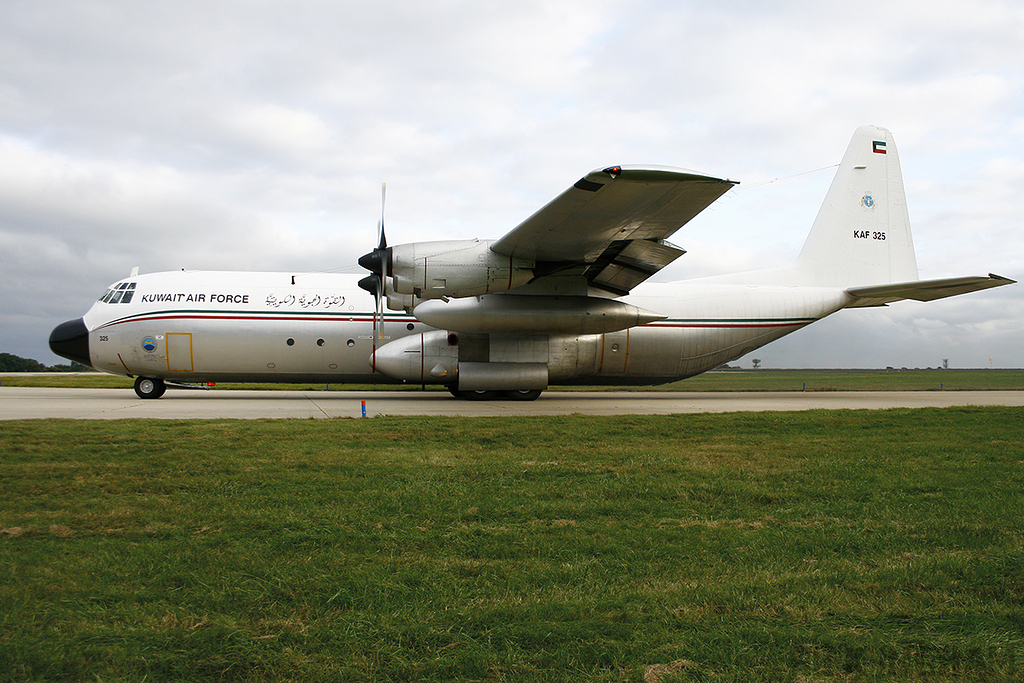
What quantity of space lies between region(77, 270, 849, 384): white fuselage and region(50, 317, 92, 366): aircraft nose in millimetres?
186

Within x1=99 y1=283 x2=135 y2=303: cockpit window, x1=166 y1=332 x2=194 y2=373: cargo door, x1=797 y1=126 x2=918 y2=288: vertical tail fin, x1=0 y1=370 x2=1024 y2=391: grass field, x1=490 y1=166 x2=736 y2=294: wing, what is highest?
x1=797 y1=126 x2=918 y2=288: vertical tail fin

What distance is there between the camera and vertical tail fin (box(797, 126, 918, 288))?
19297mm

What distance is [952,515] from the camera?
4.50 meters

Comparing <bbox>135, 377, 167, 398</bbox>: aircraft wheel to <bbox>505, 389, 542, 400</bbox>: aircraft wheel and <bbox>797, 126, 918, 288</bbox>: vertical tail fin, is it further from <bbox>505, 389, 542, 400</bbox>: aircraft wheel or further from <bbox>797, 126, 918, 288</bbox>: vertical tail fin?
<bbox>797, 126, 918, 288</bbox>: vertical tail fin

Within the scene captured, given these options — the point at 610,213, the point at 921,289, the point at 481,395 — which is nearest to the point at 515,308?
the point at 481,395

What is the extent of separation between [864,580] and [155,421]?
9.82 meters

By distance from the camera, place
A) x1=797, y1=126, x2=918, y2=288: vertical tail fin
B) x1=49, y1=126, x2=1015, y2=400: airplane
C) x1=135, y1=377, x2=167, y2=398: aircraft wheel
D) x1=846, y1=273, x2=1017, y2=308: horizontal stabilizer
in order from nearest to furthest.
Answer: x1=49, y1=126, x2=1015, y2=400: airplane → x1=846, y1=273, x2=1017, y2=308: horizontal stabilizer → x1=135, y1=377, x2=167, y2=398: aircraft wheel → x1=797, y1=126, x2=918, y2=288: vertical tail fin

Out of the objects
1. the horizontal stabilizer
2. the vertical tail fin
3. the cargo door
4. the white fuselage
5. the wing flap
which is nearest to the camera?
the wing flap

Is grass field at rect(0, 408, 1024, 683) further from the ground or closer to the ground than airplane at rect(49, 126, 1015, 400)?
closer to the ground

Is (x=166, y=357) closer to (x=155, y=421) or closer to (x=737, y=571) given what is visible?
(x=155, y=421)

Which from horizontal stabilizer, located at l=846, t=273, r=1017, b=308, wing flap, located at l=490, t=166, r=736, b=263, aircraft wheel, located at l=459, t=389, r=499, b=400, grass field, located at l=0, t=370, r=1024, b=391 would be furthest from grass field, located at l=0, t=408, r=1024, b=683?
grass field, located at l=0, t=370, r=1024, b=391

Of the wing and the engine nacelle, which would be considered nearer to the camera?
the wing

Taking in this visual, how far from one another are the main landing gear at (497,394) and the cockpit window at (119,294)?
915 cm

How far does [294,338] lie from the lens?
16.9 m
